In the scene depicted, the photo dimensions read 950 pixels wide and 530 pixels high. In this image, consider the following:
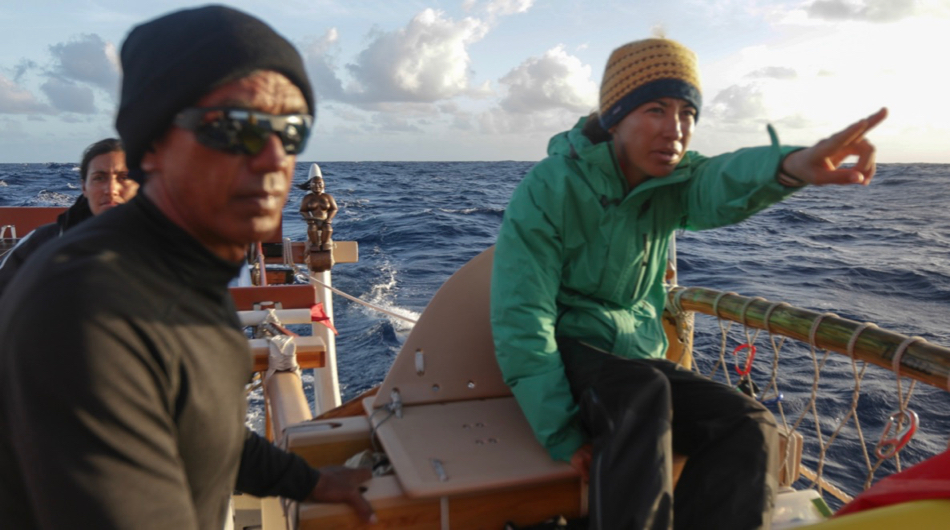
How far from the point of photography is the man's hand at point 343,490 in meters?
1.74

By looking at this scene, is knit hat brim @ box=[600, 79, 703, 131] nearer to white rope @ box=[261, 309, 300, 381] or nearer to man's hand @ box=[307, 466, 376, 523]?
man's hand @ box=[307, 466, 376, 523]

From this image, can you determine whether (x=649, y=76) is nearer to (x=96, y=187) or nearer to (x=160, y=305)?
(x=160, y=305)

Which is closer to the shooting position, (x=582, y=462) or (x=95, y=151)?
(x=582, y=462)

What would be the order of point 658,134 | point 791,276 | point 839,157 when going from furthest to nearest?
point 791,276
point 658,134
point 839,157

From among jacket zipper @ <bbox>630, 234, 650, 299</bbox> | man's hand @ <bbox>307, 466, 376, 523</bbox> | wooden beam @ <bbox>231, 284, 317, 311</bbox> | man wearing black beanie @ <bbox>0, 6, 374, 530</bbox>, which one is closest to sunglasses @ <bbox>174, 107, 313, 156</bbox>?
man wearing black beanie @ <bbox>0, 6, 374, 530</bbox>

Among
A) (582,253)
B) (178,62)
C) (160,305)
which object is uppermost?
(178,62)

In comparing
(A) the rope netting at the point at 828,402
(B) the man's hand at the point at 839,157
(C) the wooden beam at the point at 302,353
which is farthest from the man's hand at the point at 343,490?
(A) the rope netting at the point at 828,402

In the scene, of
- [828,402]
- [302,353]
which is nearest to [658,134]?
[302,353]

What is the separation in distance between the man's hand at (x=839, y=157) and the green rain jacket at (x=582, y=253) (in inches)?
6.9

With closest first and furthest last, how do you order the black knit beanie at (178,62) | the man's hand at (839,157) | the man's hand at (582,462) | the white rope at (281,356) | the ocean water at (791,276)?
the black knit beanie at (178,62) → the man's hand at (839,157) → the man's hand at (582,462) → the white rope at (281,356) → the ocean water at (791,276)

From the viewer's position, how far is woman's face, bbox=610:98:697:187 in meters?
2.06

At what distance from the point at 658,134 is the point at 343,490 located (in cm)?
137

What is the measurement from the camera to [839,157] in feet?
5.57

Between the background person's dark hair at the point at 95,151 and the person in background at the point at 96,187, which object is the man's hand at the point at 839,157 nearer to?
the person in background at the point at 96,187
